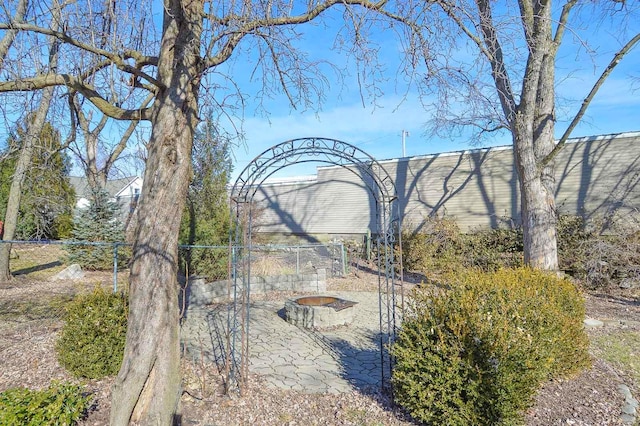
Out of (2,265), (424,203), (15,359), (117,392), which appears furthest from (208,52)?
(424,203)

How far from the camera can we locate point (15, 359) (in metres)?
4.64

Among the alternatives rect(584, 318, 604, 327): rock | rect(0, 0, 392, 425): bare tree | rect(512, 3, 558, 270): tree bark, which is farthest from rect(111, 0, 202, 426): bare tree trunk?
rect(512, 3, 558, 270): tree bark

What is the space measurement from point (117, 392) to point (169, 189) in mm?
1655

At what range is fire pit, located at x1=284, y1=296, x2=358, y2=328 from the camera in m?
6.82

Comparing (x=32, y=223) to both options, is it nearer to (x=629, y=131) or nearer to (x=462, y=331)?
(x=462, y=331)

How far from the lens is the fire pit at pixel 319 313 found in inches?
269

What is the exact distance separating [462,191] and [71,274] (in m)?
13.5

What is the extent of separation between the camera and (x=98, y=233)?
12305mm

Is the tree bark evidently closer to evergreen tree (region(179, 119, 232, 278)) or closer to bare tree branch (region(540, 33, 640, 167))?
bare tree branch (region(540, 33, 640, 167))

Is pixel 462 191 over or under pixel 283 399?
over

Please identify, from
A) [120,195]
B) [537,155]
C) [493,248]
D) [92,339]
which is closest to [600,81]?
[537,155]

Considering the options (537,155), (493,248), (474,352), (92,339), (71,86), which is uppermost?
(537,155)

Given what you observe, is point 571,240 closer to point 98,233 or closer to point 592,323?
point 592,323

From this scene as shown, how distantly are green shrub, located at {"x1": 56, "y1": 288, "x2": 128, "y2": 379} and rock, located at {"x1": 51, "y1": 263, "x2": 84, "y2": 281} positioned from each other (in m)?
7.68
